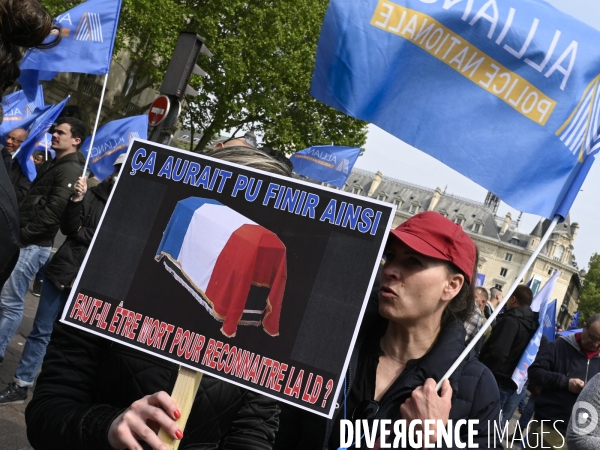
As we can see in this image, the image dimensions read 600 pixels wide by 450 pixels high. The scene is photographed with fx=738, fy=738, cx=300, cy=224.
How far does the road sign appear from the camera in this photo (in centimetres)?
882

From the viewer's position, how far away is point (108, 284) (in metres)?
1.92

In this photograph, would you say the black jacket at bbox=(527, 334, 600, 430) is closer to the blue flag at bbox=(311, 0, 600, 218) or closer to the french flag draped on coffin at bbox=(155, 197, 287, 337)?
the blue flag at bbox=(311, 0, 600, 218)

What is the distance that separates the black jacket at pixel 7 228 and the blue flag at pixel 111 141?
777cm

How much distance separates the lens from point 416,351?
8.14ft

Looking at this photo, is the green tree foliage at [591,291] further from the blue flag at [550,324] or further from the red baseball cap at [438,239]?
the red baseball cap at [438,239]

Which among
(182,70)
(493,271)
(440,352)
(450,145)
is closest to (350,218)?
(440,352)

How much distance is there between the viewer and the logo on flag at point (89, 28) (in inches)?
295

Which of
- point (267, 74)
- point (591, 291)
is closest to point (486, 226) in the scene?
point (591, 291)

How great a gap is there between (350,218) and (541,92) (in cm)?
161

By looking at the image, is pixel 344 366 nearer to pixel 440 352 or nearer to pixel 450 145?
pixel 440 352

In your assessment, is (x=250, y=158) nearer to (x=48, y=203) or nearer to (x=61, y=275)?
(x=61, y=275)

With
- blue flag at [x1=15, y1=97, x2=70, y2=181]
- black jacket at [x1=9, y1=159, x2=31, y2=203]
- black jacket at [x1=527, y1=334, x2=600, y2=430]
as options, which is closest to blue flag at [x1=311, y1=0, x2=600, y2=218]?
black jacket at [x1=527, y1=334, x2=600, y2=430]

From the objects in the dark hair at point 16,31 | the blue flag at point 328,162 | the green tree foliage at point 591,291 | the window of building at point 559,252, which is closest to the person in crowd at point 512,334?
the dark hair at point 16,31

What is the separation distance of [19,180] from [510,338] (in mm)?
5262
